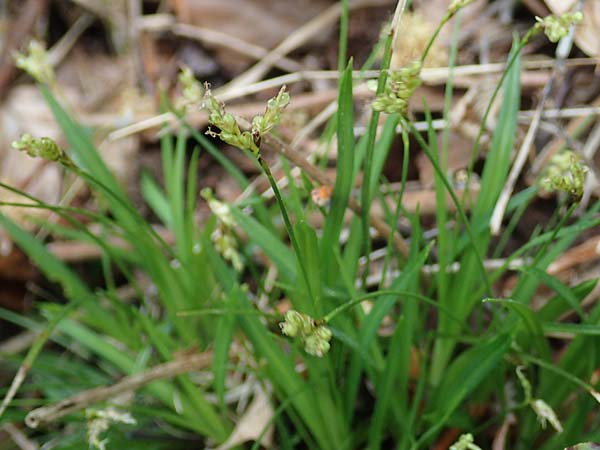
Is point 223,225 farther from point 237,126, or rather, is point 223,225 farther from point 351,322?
point 237,126

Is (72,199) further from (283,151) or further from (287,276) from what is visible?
(283,151)

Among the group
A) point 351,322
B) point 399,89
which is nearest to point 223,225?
point 351,322

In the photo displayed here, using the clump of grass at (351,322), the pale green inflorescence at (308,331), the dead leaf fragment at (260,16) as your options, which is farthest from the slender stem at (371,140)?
the dead leaf fragment at (260,16)

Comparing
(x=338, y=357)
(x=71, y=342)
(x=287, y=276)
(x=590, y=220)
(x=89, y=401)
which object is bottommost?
(x=71, y=342)

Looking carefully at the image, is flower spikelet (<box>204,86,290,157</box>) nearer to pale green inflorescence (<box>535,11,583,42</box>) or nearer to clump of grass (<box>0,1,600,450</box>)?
clump of grass (<box>0,1,600,450</box>)

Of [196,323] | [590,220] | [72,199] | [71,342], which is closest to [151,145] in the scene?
[72,199]

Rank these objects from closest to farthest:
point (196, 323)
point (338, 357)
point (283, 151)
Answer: point (283, 151), point (338, 357), point (196, 323)

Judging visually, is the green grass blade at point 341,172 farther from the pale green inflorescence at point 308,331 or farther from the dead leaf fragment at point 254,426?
the dead leaf fragment at point 254,426

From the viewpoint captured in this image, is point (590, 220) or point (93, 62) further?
point (93, 62)
